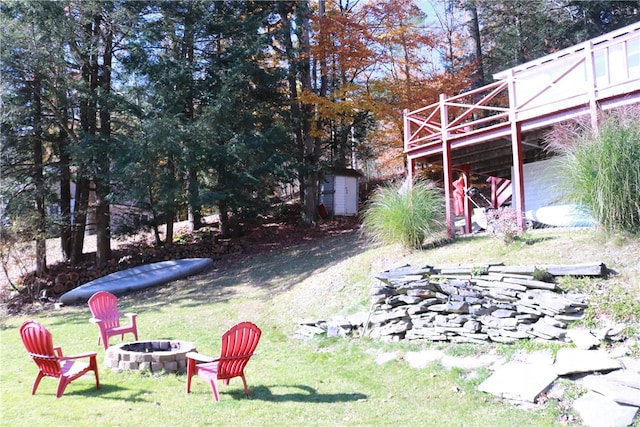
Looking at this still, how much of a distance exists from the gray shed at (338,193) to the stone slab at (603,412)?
15147 millimetres

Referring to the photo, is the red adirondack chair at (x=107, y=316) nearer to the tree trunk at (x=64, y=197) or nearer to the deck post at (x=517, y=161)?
the deck post at (x=517, y=161)

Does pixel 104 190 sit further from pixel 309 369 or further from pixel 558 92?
pixel 558 92

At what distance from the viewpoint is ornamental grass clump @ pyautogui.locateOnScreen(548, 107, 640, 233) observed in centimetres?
616

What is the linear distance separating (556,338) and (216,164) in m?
11.8

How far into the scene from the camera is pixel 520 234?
838 cm

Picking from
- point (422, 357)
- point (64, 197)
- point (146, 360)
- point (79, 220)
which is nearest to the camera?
point (146, 360)

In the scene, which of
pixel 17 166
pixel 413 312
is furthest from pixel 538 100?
pixel 17 166

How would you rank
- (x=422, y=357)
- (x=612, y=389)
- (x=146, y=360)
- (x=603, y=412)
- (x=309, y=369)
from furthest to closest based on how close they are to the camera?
1. (x=309, y=369)
2. (x=422, y=357)
3. (x=146, y=360)
4. (x=612, y=389)
5. (x=603, y=412)

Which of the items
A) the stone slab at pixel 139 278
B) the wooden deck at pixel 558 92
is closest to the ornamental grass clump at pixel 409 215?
the wooden deck at pixel 558 92

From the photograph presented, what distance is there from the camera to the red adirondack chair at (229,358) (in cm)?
471

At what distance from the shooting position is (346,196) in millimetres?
19281

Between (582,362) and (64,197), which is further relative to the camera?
(64,197)

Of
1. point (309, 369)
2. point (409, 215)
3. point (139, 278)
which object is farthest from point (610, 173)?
point (139, 278)

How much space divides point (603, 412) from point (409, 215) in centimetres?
553
